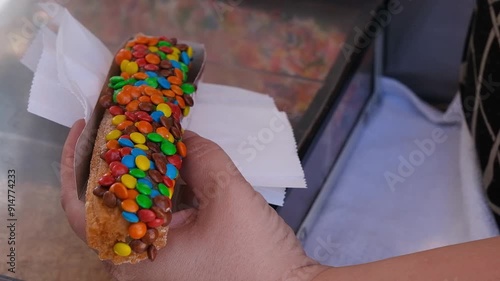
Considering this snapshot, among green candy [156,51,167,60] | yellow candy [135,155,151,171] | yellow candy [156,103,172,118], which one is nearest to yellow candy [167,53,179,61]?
green candy [156,51,167,60]

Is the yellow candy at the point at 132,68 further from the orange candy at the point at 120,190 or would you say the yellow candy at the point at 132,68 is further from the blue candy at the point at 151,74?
the orange candy at the point at 120,190

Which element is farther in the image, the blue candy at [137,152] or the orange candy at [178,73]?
the orange candy at [178,73]

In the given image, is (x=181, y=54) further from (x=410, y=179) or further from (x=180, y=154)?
(x=410, y=179)

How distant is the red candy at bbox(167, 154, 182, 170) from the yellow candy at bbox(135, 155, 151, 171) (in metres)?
0.03

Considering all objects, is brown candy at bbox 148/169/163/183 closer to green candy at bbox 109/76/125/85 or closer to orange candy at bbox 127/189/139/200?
orange candy at bbox 127/189/139/200

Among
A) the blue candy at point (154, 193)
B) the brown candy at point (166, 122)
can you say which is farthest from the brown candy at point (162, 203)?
the brown candy at point (166, 122)

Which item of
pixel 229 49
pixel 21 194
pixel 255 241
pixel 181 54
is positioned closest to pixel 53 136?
pixel 21 194

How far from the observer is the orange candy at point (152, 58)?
2.46ft

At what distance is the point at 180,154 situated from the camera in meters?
0.65

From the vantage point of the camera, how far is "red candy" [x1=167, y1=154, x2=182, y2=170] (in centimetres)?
63

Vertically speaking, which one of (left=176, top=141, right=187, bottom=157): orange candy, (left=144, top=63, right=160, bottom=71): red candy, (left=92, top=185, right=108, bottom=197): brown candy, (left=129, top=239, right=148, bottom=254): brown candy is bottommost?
(left=129, top=239, right=148, bottom=254): brown candy

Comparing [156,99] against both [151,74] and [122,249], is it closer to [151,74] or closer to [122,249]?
[151,74]

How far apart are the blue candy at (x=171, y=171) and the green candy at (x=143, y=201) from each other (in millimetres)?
47

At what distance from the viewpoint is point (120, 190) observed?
57 cm
